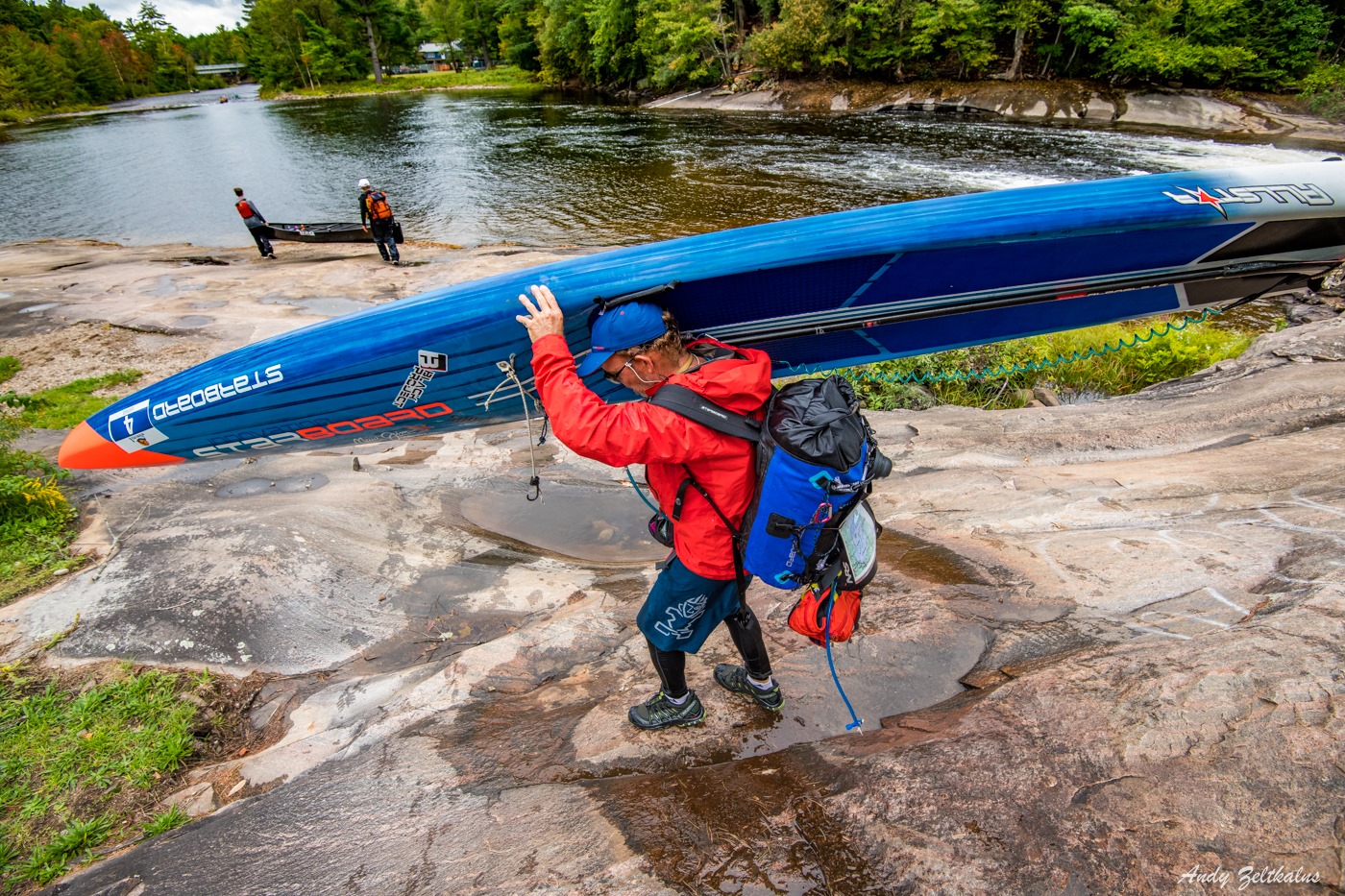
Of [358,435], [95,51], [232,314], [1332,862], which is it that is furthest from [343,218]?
[95,51]

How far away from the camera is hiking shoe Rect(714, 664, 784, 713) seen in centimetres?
246

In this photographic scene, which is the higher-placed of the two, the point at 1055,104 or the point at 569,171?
the point at 1055,104

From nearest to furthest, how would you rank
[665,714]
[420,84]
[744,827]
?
[744,827]
[665,714]
[420,84]

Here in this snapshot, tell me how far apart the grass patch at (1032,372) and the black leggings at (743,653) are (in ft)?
12.9

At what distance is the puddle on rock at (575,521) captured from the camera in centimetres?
407

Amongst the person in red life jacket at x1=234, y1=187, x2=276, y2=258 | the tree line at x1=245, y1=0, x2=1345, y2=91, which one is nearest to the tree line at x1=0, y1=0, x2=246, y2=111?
the tree line at x1=245, y1=0, x2=1345, y2=91

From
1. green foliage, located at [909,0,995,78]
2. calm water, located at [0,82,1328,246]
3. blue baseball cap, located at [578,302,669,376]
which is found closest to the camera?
blue baseball cap, located at [578,302,669,376]

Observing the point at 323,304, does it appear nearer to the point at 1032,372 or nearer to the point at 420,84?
the point at 1032,372

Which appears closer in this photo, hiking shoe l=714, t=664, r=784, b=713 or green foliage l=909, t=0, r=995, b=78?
hiking shoe l=714, t=664, r=784, b=713

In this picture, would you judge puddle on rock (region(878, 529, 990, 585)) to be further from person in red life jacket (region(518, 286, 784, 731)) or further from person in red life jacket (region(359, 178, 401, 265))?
person in red life jacket (region(359, 178, 401, 265))

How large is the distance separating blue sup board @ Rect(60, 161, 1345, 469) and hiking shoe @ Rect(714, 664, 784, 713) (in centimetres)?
142

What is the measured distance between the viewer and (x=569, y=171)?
20.1 meters

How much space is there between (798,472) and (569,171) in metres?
20.7

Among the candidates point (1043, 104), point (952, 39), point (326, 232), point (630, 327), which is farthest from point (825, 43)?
point (630, 327)
